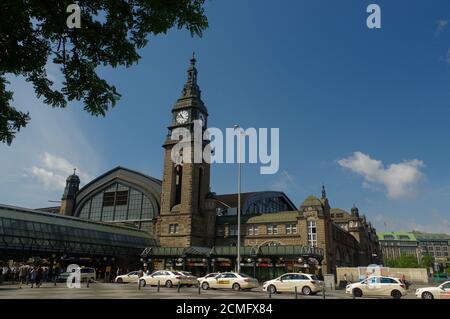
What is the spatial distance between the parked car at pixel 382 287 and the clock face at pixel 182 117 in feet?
143

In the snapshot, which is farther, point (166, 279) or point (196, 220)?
point (196, 220)

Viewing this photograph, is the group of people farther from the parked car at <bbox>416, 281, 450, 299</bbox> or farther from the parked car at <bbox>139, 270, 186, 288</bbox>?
the parked car at <bbox>416, 281, 450, 299</bbox>

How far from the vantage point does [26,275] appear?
37594mm

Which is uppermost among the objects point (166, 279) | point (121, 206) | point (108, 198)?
point (108, 198)

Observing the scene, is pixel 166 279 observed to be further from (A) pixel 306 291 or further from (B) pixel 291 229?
(B) pixel 291 229

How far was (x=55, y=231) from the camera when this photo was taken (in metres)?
46.3

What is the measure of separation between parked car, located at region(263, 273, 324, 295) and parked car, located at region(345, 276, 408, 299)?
2.66 m

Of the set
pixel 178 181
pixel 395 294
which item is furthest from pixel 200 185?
pixel 395 294

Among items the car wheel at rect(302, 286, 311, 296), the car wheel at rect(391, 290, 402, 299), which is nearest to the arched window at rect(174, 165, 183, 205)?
the car wheel at rect(302, 286, 311, 296)

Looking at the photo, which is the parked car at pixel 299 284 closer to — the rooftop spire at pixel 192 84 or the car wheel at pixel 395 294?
the car wheel at pixel 395 294

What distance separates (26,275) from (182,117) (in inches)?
1410

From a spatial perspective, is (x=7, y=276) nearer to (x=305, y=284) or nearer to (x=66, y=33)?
(x=305, y=284)

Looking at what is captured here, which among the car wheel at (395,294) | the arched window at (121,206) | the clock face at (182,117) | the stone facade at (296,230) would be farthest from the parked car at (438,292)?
the arched window at (121,206)

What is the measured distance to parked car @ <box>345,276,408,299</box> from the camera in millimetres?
25719
